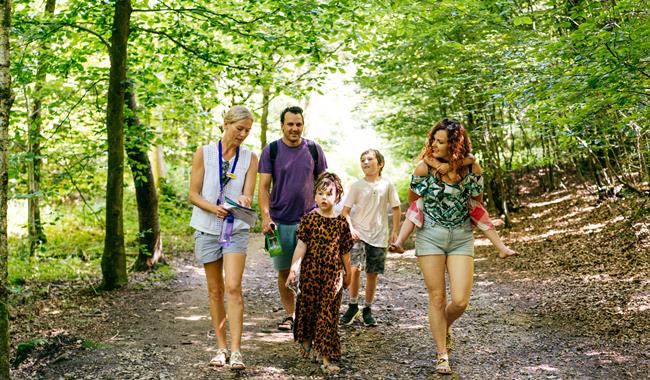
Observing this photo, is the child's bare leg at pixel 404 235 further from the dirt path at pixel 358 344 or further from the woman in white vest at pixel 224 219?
the woman in white vest at pixel 224 219

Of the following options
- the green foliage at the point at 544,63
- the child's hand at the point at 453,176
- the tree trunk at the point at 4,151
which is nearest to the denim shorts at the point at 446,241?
the child's hand at the point at 453,176

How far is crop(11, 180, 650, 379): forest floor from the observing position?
539 centimetres

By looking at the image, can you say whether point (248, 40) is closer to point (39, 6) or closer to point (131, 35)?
point (131, 35)

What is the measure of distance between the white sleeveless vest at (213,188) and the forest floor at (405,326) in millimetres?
1269

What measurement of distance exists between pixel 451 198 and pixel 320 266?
4.33 ft

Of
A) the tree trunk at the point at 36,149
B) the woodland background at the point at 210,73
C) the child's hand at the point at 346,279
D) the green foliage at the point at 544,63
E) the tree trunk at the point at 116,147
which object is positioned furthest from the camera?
the tree trunk at the point at 36,149

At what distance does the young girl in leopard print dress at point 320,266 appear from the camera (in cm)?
539

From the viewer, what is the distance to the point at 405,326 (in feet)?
23.5

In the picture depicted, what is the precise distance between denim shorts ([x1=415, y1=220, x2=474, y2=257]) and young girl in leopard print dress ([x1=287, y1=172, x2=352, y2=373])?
0.75m

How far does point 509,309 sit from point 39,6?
12.9 m

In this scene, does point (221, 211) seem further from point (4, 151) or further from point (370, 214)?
point (370, 214)

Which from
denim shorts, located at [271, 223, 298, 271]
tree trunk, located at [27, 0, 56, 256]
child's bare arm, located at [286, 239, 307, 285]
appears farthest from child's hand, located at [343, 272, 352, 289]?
tree trunk, located at [27, 0, 56, 256]

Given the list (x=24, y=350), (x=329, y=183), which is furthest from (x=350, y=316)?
(x=24, y=350)

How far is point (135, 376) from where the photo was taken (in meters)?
5.16
